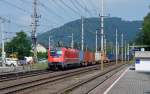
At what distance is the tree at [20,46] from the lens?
117000 mm

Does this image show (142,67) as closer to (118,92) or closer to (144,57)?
(144,57)

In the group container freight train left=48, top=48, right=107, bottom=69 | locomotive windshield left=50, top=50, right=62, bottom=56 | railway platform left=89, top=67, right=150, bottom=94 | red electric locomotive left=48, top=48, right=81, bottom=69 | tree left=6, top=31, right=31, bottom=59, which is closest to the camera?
railway platform left=89, top=67, right=150, bottom=94

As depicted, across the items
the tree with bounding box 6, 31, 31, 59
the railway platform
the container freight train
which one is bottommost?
the railway platform

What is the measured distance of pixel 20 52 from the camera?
11781 centimetres

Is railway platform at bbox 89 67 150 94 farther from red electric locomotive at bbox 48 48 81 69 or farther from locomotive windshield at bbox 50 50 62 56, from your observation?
locomotive windshield at bbox 50 50 62 56

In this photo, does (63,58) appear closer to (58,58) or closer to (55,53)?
(58,58)

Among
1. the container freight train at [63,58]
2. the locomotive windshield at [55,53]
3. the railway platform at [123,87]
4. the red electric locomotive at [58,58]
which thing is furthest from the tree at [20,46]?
the railway platform at [123,87]

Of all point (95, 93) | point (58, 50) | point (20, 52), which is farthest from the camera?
point (20, 52)

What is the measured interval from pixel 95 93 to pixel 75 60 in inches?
1808

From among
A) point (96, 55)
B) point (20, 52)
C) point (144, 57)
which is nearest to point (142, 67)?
point (144, 57)

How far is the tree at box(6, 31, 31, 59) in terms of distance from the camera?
117000mm

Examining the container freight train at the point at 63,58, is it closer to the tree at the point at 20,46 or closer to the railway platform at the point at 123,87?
the railway platform at the point at 123,87

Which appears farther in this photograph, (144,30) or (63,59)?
(144,30)

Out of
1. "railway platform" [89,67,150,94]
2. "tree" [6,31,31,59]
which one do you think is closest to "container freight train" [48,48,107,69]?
"railway platform" [89,67,150,94]
